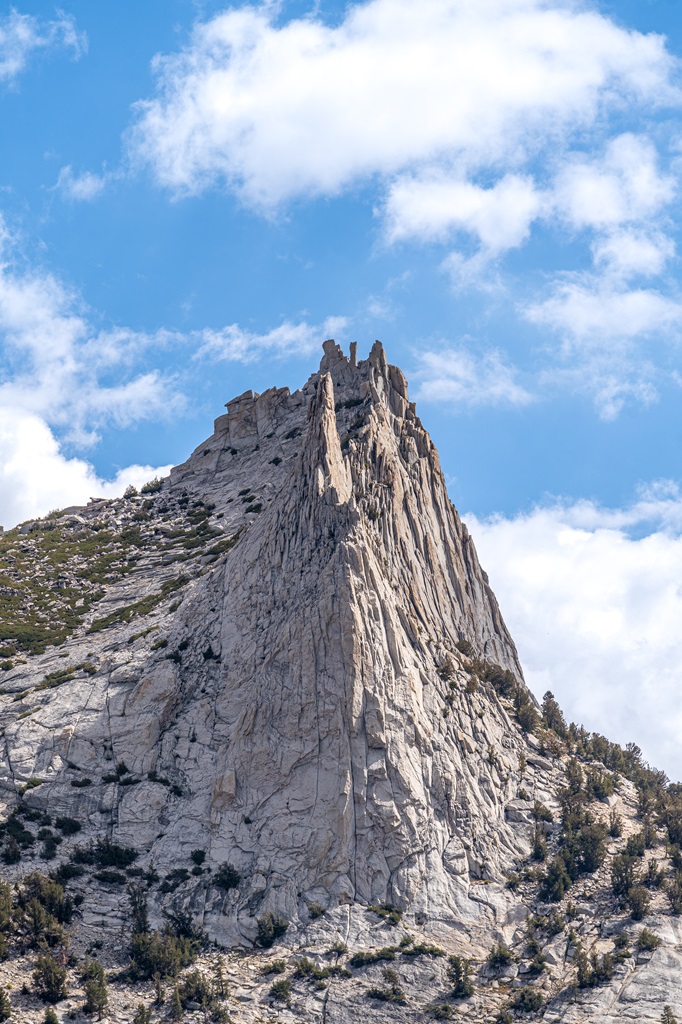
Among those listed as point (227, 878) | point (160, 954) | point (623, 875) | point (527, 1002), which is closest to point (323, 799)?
point (227, 878)

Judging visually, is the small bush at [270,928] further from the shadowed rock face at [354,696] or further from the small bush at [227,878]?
the small bush at [227,878]

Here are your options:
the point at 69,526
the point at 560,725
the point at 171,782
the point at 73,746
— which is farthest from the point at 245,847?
the point at 69,526

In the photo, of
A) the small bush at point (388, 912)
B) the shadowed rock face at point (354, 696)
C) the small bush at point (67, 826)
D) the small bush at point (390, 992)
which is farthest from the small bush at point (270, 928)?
the small bush at point (67, 826)

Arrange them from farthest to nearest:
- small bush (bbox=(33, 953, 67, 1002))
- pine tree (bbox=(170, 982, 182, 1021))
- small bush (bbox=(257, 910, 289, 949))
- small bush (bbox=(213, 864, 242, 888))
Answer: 1. small bush (bbox=(213, 864, 242, 888))
2. small bush (bbox=(257, 910, 289, 949))
3. pine tree (bbox=(170, 982, 182, 1021))
4. small bush (bbox=(33, 953, 67, 1002))

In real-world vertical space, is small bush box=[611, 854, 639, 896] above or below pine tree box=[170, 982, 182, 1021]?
above

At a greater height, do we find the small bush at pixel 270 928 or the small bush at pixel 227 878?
the small bush at pixel 227 878

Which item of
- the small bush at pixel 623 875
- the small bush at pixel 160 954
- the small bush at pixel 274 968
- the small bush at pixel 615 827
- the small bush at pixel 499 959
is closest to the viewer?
the small bush at pixel 160 954

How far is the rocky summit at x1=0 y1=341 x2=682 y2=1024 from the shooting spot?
2375 inches

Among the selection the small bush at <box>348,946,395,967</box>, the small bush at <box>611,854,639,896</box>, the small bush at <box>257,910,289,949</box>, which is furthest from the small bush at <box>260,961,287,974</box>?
the small bush at <box>611,854,639,896</box>

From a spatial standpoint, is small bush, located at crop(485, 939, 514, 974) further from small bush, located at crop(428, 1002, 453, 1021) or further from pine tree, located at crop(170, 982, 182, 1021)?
pine tree, located at crop(170, 982, 182, 1021)

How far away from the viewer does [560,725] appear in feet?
276

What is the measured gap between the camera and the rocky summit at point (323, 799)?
198 ft

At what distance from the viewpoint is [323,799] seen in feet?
218

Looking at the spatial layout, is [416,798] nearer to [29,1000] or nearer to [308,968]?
[308,968]
